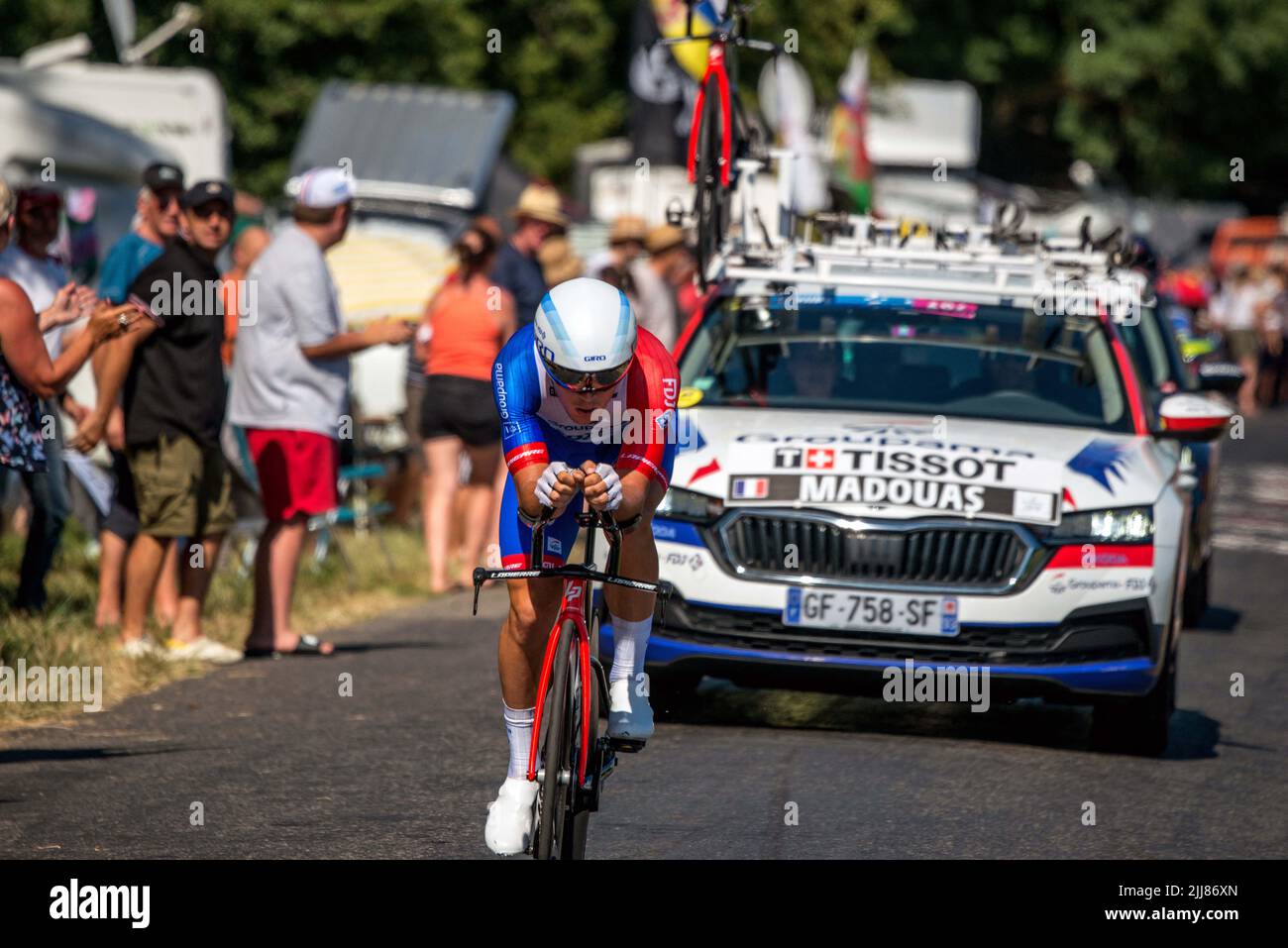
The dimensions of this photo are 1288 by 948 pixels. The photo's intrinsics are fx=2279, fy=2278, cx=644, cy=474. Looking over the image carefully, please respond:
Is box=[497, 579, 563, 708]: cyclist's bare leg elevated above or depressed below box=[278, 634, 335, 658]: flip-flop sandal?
above

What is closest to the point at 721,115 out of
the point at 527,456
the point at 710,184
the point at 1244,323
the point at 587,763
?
the point at 710,184

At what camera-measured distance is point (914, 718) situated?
9367mm

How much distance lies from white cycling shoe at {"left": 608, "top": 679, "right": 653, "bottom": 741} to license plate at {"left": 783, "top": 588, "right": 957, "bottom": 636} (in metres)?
1.81

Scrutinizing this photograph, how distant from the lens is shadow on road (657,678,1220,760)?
29.7ft

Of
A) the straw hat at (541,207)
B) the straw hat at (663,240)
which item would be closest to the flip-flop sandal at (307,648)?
the straw hat at (541,207)

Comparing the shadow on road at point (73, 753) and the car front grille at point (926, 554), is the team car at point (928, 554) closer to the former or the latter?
the car front grille at point (926, 554)

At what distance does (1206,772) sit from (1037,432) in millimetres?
1484

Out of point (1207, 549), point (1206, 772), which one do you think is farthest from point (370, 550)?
point (1206, 772)

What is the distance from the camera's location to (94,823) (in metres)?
7.01

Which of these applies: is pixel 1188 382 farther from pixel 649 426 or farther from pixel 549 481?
pixel 549 481

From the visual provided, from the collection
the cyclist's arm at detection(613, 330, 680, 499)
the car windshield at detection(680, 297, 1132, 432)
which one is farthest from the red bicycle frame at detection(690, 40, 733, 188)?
the cyclist's arm at detection(613, 330, 680, 499)

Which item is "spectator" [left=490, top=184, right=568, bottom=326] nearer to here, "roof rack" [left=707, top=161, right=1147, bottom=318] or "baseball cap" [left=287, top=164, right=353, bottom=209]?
"roof rack" [left=707, top=161, right=1147, bottom=318]

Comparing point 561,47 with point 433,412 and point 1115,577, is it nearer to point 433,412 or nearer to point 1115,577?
point 433,412

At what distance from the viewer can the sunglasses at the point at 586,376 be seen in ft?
19.7
